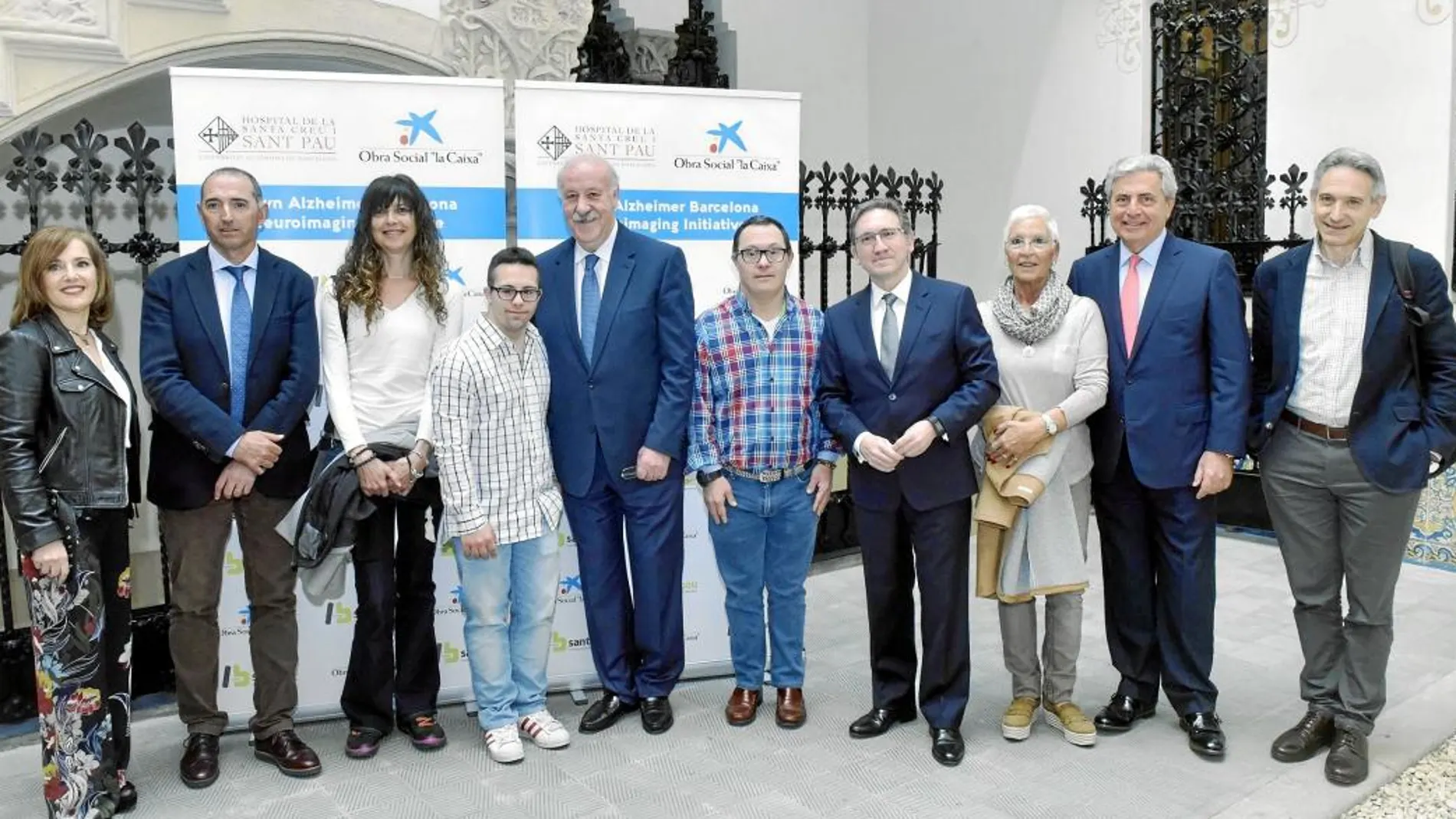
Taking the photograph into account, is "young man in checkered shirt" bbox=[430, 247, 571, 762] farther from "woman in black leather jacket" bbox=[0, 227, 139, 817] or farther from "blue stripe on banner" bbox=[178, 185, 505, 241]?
"woman in black leather jacket" bbox=[0, 227, 139, 817]

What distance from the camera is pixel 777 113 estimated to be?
12.7 ft

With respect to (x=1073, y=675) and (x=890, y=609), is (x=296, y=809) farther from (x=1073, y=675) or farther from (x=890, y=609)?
(x=1073, y=675)

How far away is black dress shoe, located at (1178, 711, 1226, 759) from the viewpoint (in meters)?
3.01

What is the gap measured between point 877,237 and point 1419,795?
2.05 m

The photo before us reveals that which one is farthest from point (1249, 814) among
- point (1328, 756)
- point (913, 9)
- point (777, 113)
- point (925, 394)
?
point (913, 9)

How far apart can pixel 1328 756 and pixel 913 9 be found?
22.0ft

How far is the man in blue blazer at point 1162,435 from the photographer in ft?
9.55

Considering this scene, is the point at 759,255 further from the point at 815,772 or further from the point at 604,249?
the point at 815,772

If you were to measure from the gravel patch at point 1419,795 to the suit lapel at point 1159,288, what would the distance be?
130 cm

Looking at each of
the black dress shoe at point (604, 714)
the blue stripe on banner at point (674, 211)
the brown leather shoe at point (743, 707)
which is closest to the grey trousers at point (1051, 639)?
the brown leather shoe at point (743, 707)

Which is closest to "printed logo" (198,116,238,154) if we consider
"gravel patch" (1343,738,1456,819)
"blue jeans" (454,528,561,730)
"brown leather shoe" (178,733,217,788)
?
"blue jeans" (454,528,561,730)

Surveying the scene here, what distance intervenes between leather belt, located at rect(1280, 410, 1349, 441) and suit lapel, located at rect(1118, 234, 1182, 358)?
17.0 inches

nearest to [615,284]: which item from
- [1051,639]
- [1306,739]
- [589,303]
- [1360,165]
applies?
[589,303]

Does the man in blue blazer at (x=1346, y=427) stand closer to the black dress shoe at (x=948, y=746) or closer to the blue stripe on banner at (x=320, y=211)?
the black dress shoe at (x=948, y=746)
